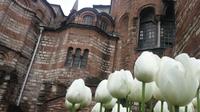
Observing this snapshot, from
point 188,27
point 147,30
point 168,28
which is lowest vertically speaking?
point 188,27

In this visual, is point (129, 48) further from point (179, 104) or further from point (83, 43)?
point (179, 104)

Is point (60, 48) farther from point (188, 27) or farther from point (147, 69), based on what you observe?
point (147, 69)

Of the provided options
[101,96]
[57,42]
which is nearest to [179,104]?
[101,96]

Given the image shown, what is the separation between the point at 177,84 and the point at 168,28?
49.6ft

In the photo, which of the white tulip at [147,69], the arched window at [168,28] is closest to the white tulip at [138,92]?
the white tulip at [147,69]

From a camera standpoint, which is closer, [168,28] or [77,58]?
[168,28]

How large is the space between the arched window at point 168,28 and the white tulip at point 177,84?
14424 mm

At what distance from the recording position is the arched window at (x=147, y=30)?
15591 mm

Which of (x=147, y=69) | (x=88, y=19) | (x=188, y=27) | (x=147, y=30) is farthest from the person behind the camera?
(x=88, y=19)

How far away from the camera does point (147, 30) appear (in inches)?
634

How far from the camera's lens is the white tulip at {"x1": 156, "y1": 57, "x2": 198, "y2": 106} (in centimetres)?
114

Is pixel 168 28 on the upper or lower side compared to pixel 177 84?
upper

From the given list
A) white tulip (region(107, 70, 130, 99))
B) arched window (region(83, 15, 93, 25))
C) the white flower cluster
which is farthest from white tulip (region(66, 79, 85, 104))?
arched window (region(83, 15, 93, 25))

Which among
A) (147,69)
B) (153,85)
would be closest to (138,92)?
(153,85)
